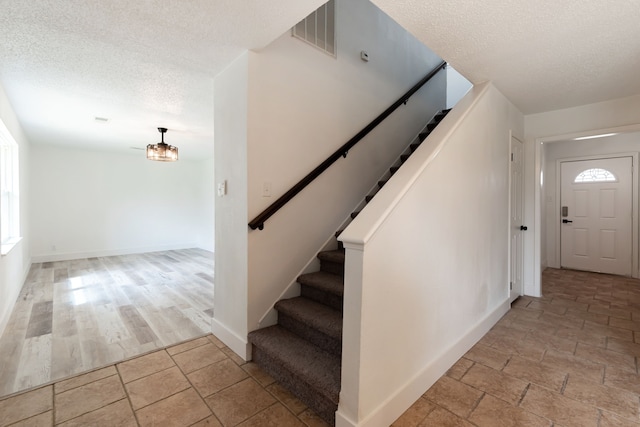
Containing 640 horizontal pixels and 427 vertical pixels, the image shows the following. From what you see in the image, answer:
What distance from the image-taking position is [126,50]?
A: 2.12 metres

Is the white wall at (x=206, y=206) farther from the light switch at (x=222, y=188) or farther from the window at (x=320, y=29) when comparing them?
the window at (x=320, y=29)

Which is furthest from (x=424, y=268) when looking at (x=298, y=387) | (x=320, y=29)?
(x=320, y=29)

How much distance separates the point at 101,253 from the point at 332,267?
6.33m

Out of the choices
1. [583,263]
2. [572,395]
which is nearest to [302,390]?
Answer: [572,395]

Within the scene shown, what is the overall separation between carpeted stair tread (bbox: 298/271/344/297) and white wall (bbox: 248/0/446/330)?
0.12 metres

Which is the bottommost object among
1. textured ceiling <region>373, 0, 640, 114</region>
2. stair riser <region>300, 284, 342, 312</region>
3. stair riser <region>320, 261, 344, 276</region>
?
stair riser <region>300, 284, 342, 312</region>

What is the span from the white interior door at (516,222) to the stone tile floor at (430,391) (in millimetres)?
886

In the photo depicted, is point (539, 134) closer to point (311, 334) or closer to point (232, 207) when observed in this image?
point (311, 334)

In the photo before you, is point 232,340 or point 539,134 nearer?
point 232,340

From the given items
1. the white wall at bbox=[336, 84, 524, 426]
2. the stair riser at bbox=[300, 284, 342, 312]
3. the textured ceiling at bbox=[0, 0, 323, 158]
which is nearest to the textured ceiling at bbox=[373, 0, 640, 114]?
the white wall at bbox=[336, 84, 524, 426]

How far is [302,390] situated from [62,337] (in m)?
2.39

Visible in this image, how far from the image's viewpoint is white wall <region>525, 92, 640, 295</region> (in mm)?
3176

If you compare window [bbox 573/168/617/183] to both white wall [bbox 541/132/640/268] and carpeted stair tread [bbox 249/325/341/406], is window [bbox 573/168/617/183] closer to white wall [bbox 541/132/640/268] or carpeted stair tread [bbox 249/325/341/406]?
white wall [bbox 541/132/640/268]

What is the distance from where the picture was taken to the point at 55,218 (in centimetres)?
590
